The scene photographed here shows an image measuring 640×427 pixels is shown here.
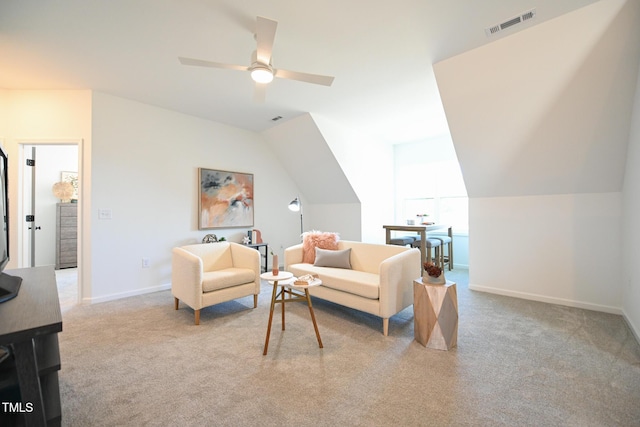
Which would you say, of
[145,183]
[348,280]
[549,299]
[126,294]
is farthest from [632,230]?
[126,294]

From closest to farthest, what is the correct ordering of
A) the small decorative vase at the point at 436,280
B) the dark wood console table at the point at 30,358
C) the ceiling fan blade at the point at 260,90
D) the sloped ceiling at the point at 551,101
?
the dark wood console table at the point at 30,358
the sloped ceiling at the point at 551,101
the small decorative vase at the point at 436,280
the ceiling fan blade at the point at 260,90

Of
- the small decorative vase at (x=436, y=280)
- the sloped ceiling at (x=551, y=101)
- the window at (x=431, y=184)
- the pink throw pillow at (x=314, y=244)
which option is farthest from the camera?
the window at (x=431, y=184)

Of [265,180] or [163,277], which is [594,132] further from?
[163,277]

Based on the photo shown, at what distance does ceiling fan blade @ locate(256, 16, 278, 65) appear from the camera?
1.80 metres

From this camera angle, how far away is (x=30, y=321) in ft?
3.41

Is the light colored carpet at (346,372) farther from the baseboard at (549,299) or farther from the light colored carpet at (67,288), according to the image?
the light colored carpet at (67,288)

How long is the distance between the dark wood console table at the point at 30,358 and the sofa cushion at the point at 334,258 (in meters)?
2.45

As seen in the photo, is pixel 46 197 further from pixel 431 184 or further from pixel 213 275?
pixel 431 184

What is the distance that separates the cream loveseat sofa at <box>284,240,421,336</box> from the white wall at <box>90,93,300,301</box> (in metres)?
1.87

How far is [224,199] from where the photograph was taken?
15.4 feet

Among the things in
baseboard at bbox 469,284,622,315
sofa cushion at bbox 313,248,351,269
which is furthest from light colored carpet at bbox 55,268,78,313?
baseboard at bbox 469,284,622,315

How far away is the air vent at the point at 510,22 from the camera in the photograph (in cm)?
217

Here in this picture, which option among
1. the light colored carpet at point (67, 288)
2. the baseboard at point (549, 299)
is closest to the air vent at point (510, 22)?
the baseboard at point (549, 299)

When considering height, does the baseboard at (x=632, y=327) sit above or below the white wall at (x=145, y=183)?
below
